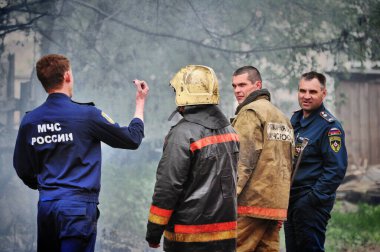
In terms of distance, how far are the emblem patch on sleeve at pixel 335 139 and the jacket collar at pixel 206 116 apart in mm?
1639

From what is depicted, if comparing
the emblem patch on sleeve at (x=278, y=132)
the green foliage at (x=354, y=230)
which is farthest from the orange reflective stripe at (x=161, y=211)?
the green foliage at (x=354, y=230)

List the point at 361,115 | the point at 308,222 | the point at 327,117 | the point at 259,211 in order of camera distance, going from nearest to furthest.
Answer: the point at 259,211
the point at 308,222
the point at 327,117
the point at 361,115

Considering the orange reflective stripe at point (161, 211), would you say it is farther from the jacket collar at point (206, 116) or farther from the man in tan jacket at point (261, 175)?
the man in tan jacket at point (261, 175)

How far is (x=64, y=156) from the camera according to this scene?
351cm

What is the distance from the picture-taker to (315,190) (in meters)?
4.94

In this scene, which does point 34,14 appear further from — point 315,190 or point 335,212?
point 335,212

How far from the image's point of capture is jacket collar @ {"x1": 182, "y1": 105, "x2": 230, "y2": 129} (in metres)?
3.62

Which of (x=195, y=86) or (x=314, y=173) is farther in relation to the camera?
(x=314, y=173)

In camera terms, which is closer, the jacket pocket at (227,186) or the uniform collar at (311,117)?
the jacket pocket at (227,186)

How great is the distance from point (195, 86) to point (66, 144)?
2.94 feet

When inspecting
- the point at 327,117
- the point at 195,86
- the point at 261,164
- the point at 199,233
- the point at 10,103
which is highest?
the point at 10,103

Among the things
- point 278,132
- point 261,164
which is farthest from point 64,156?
point 278,132

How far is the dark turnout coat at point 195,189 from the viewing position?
11.4 feet

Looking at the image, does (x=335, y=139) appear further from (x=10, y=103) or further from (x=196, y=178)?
(x=10, y=103)
